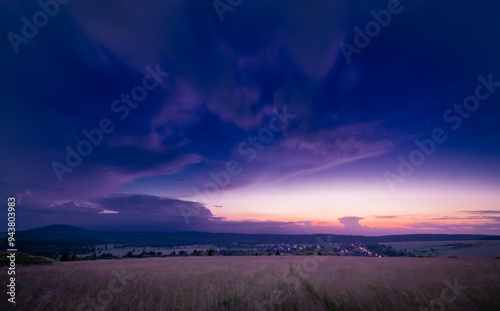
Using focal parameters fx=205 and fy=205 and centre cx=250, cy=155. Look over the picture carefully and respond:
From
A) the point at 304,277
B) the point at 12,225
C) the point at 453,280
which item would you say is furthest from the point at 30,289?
the point at 453,280

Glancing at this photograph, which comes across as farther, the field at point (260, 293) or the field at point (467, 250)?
the field at point (467, 250)

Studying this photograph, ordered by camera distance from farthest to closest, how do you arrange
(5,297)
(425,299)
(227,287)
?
(227,287)
(425,299)
(5,297)

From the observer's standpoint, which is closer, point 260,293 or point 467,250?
point 260,293

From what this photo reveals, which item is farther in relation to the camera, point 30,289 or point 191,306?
point 30,289

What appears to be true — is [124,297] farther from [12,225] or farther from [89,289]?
[12,225]

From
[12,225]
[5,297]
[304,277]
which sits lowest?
[304,277]

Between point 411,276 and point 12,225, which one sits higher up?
point 12,225

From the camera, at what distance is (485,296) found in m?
8.98

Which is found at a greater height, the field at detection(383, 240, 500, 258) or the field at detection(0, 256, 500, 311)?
the field at detection(0, 256, 500, 311)

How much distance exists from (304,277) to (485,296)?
8446mm

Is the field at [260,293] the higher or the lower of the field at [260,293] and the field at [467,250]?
the higher

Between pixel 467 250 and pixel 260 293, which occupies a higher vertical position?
pixel 260 293

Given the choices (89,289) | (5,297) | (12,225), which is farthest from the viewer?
(12,225)

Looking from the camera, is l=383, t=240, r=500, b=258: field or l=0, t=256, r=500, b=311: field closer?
l=0, t=256, r=500, b=311: field
